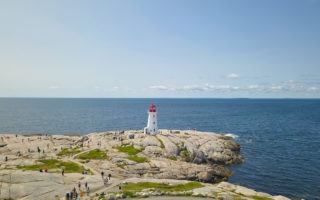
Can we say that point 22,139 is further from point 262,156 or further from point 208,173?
point 262,156

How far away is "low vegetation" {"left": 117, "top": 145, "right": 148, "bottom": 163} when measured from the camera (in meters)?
65.4

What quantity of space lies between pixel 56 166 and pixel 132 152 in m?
18.4

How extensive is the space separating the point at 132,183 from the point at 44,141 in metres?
47.0

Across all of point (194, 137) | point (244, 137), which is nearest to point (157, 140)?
point (194, 137)

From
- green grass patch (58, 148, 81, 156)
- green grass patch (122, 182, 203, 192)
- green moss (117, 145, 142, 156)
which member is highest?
green moss (117, 145, 142, 156)

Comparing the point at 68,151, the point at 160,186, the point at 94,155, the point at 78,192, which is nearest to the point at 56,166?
the point at 94,155

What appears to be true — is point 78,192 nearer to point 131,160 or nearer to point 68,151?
point 131,160

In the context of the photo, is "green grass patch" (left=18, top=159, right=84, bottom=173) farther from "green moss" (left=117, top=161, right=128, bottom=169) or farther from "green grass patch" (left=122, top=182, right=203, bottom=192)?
"green grass patch" (left=122, top=182, right=203, bottom=192)

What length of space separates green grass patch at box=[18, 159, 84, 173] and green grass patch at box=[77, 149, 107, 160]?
585cm

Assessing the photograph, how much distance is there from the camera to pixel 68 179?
49.8 metres

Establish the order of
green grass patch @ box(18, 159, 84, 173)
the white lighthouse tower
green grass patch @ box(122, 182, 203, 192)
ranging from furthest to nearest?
the white lighthouse tower
green grass patch @ box(18, 159, 84, 173)
green grass patch @ box(122, 182, 203, 192)

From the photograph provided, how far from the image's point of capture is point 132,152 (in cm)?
7044

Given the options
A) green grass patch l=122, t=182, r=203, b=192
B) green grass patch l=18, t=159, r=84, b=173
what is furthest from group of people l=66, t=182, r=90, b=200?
green grass patch l=18, t=159, r=84, b=173

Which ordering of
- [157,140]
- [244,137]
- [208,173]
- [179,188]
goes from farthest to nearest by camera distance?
[244,137] → [157,140] → [208,173] → [179,188]
